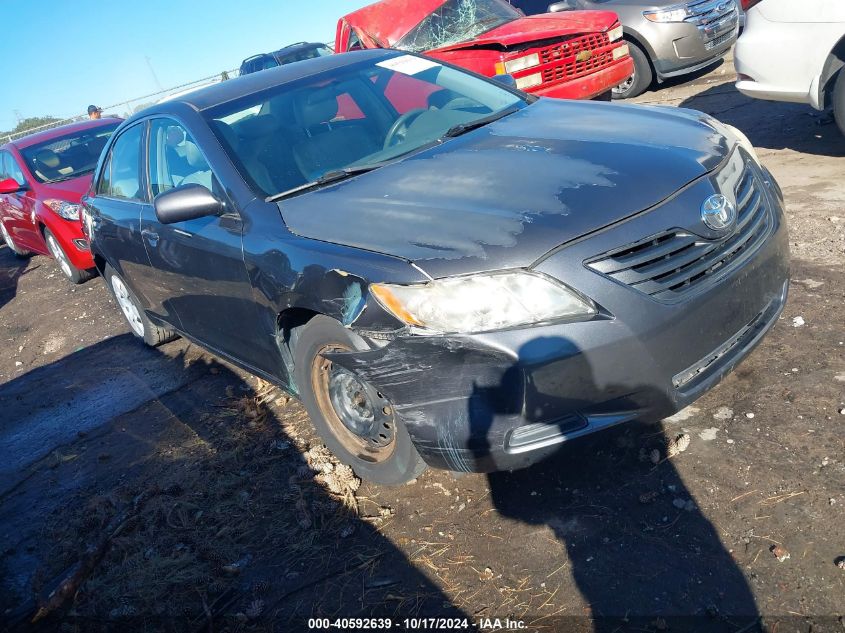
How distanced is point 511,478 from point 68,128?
8.19m

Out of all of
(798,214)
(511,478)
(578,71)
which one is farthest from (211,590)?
(578,71)

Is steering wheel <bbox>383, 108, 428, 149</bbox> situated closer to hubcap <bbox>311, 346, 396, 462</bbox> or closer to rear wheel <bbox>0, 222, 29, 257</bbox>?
hubcap <bbox>311, 346, 396, 462</bbox>

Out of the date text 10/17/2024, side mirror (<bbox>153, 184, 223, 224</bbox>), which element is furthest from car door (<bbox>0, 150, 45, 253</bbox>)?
the date text 10/17/2024

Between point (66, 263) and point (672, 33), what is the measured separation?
7.88m

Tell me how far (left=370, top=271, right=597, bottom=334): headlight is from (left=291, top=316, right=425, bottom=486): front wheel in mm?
465

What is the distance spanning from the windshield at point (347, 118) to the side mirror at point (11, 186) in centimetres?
569

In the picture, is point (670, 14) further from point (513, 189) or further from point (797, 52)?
point (513, 189)

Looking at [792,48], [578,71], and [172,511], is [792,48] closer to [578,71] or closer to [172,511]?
[578,71]

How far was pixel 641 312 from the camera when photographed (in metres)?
2.29

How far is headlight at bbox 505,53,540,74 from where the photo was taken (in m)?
7.81

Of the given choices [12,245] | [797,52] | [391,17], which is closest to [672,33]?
[391,17]

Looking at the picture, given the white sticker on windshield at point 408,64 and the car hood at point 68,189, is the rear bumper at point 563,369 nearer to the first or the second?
the white sticker on windshield at point 408,64

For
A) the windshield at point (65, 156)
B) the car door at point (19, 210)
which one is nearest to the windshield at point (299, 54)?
the windshield at point (65, 156)

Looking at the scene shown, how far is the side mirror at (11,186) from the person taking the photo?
7988 mm
